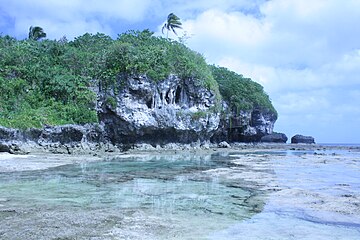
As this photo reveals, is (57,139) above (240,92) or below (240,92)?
below

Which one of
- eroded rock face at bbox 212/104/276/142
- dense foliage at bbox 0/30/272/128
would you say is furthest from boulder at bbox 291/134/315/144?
dense foliage at bbox 0/30/272/128

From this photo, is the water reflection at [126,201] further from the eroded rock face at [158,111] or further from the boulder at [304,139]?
the boulder at [304,139]

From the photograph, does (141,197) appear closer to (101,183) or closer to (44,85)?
(101,183)

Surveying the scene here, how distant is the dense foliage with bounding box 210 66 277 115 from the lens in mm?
62062

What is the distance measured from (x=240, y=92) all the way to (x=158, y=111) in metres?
25.7

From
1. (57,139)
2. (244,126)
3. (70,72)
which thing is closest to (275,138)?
(244,126)

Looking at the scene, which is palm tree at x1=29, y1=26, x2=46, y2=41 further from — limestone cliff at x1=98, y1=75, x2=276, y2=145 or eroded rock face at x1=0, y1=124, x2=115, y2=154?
eroded rock face at x1=0, y1=124, x2=115, y2=154

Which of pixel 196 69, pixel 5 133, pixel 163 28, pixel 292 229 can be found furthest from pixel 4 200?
pixel 163 28

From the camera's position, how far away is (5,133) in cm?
2798

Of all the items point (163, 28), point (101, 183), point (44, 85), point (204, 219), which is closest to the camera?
point (204, 219)

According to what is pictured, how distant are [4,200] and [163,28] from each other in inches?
2035

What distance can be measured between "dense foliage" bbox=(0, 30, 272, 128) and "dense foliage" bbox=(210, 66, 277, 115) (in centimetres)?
1315

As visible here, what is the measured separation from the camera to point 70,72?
42312mm

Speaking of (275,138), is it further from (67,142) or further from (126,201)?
(126,201)
